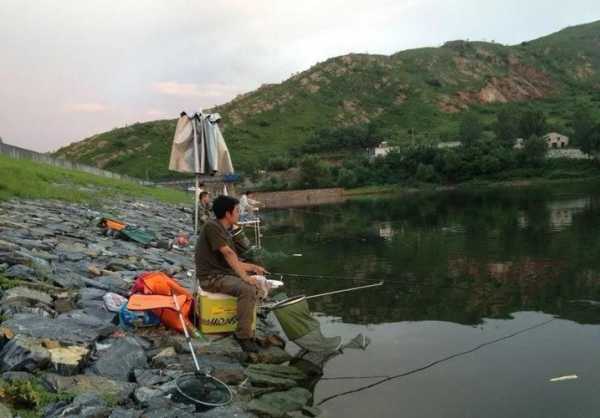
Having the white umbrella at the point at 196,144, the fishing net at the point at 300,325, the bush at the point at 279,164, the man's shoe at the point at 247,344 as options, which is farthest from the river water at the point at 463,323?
the bush at the point at 279,164

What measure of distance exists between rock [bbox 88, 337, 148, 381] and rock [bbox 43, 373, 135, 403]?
0.83 ft

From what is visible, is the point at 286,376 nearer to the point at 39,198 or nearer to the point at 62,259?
the point at 62,259

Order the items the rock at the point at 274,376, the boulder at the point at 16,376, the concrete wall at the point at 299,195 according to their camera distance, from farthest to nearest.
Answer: the concrete wall at the point at 299,195
the rock at the point at 274,376
the boulder at the point at 16,376

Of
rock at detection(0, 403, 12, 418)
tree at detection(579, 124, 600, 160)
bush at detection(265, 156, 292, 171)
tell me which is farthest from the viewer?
bush at detection(265, 156, 292, 171)

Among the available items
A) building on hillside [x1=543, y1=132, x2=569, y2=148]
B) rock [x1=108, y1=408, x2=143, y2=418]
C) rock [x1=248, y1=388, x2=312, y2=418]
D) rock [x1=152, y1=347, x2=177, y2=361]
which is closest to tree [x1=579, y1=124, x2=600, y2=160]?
building on hillside [x1=543, y1=132, x2=569, y2=148]

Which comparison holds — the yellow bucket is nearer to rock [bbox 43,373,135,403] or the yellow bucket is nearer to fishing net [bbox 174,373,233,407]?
fishing net [bbox 174,373,233,407]

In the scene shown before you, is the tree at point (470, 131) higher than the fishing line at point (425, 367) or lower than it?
higher

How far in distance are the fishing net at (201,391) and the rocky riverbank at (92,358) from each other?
0.09 meters

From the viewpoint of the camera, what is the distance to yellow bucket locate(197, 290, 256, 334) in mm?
7625

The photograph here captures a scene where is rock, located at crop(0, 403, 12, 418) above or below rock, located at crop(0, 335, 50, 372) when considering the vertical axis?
below

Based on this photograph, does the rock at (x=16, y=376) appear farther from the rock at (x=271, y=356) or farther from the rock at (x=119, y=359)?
the rock at (x=271, y=356)

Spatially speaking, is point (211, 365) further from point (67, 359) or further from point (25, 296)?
point (25, 296)

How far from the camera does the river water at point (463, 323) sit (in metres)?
6.68

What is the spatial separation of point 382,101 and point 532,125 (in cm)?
5867
